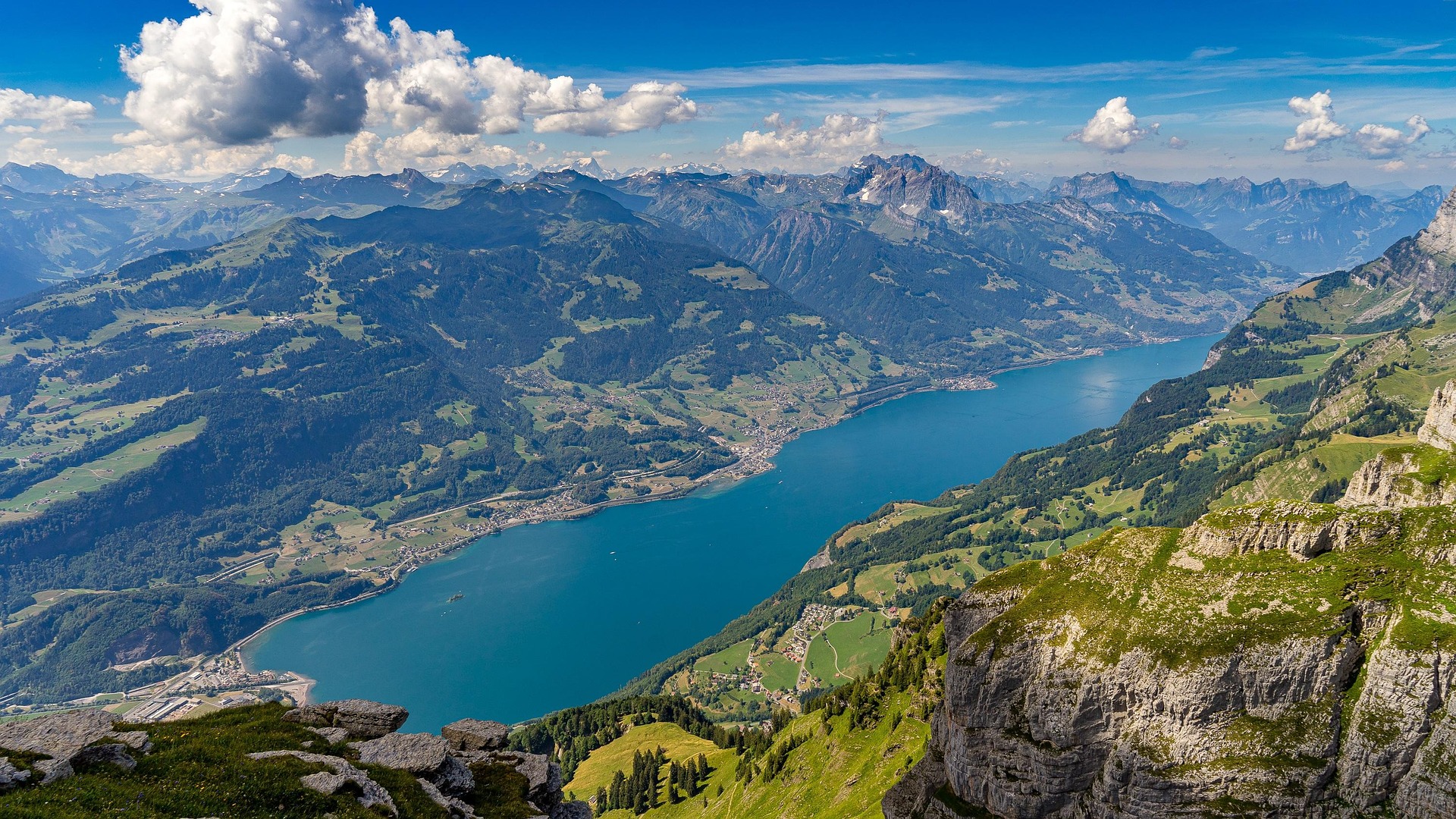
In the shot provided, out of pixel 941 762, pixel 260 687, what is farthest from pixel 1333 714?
pixel 260 687

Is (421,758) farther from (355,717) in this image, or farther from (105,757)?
(105,757)

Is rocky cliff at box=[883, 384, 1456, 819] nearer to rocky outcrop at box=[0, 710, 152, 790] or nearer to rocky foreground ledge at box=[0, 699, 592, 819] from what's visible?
rocky foreground ledge at box=[0, 699, 592, 819]

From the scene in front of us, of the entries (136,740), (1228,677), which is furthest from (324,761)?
(1228,677)

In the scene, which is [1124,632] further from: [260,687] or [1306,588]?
[260,687]

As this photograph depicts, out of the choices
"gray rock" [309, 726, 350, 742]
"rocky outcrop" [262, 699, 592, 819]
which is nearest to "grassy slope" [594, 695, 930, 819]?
"rocky outcrop" [262, 699, 592, 819]

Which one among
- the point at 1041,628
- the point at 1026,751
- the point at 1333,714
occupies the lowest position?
the point at 1026,751
